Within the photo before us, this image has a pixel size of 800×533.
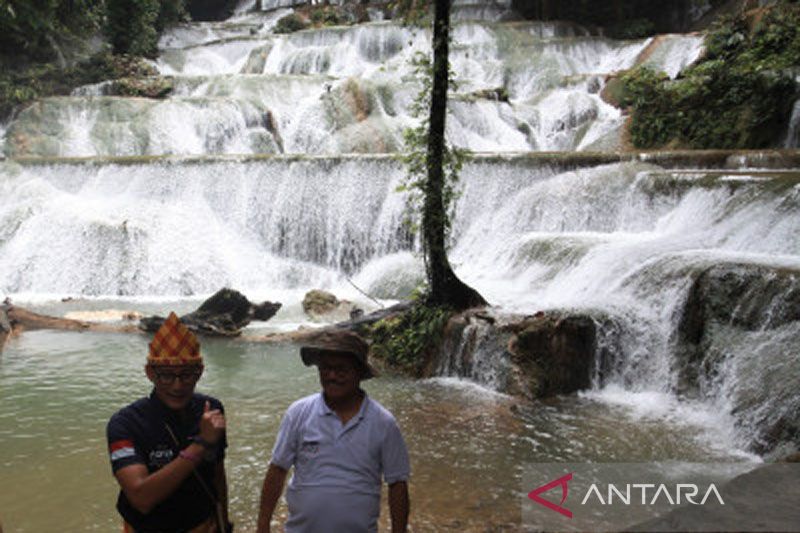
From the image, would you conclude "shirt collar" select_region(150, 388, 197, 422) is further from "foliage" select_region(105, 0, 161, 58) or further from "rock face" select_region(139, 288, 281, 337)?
"foliage" select_region(105, 0, 161, 58)

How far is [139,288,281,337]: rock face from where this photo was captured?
9.73 metres

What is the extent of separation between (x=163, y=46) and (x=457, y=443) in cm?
2768

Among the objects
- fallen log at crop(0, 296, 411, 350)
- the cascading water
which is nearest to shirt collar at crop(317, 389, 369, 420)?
the cascading water

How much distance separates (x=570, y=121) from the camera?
1859cm

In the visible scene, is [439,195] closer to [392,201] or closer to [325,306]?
[325,306]

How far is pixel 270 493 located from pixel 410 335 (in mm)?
5529

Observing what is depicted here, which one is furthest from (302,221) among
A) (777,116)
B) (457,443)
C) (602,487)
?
(602,487)

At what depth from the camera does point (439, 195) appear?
26.2 feet

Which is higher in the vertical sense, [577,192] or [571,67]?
[571,67]

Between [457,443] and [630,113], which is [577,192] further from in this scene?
[457,443]

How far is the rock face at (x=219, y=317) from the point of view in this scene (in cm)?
973

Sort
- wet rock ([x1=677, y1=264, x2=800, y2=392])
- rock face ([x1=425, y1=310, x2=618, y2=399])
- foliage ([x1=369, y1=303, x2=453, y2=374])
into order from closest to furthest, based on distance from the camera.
Result: 1. wet rock ([x1=677, y1=264, x2=800, y2=392])
2. rock face ([x1=425, y1=310, x2=618, y2=399])
3. foliage ([x1=369, y1=303, x2=453, y2=374])

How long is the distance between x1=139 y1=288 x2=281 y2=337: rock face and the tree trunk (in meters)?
3.17

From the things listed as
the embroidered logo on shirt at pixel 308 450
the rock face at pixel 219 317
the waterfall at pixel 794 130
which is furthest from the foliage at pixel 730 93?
the embroidered logo on shirt at pixel 308 450
